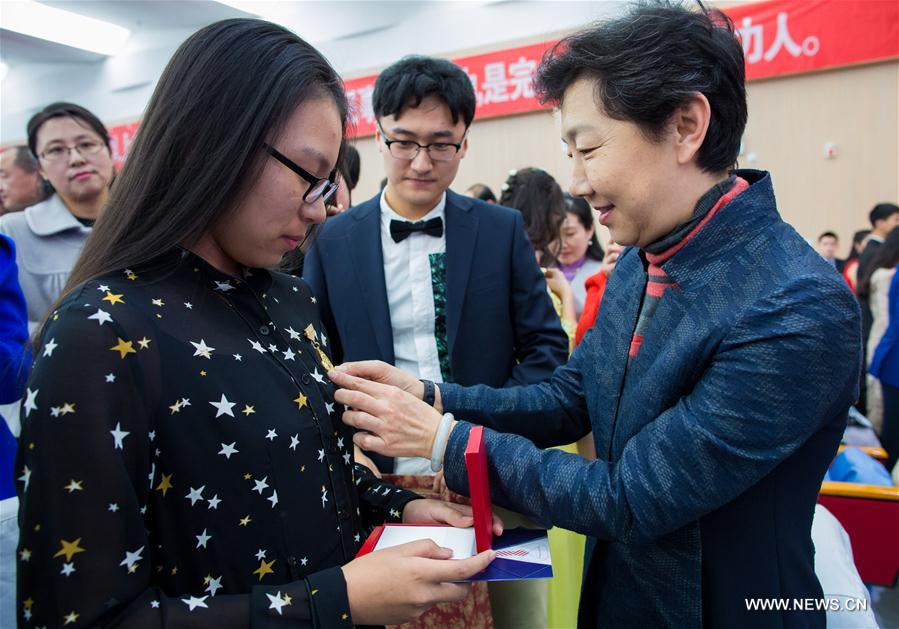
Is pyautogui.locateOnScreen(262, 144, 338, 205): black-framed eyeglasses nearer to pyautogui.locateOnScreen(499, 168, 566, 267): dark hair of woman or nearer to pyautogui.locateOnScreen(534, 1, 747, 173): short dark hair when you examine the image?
pyautogui.locateOnScreen(534, 1, 747, 173): short dark hair

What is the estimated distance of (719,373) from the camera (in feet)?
3.10

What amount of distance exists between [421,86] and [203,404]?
1309 mm

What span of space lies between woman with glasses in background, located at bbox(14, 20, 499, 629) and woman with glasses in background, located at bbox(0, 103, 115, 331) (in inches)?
72.3

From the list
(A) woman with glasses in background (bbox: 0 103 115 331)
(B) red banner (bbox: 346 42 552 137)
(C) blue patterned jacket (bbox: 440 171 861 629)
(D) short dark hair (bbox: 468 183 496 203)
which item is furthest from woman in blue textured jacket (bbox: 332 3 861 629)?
(B) red banner (bbox: 346 42 552 137)

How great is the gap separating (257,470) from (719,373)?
0.68 metres

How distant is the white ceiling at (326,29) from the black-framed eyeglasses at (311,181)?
18.5 feet

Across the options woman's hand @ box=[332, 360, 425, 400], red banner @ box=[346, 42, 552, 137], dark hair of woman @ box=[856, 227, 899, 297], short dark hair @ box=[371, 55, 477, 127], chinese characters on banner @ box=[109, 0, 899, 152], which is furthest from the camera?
red banner @ box=[346, 42, 552, 137]

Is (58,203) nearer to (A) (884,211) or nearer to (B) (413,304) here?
(B) (413,304)

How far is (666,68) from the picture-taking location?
40.5 inches

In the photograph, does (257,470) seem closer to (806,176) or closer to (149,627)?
(149,627)

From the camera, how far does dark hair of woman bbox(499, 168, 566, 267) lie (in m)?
2.96

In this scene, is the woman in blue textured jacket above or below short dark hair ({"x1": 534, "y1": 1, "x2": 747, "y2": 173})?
below

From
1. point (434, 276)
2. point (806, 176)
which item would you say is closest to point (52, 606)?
point (434, 276)

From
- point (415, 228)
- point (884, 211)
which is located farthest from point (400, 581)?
point (884, 211)
